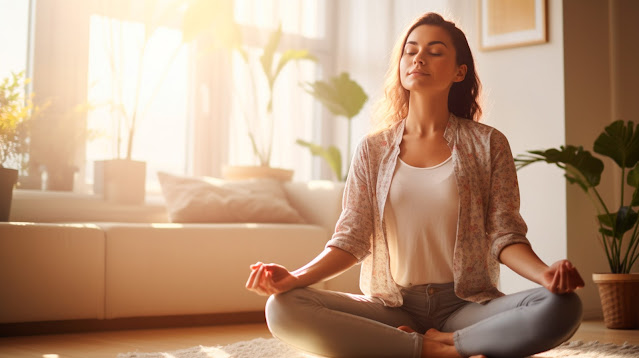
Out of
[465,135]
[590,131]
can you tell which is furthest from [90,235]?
[590,131]

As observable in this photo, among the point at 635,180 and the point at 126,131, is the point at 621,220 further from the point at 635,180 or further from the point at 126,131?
the point at 126,131

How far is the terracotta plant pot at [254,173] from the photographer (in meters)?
4.12

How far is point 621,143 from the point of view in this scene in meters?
3.38

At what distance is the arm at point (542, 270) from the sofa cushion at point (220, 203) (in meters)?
1.83

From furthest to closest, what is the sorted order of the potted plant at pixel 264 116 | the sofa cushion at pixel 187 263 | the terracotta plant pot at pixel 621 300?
1. the potted plant at pixel 264 116
2. the terracotta plant pot at pixel 621 300
3. the sofa cushion at pixel 187 263

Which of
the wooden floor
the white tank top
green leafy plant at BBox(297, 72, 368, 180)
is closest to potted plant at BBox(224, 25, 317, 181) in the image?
green leafy plant at BBox(297, 72, 368, 180)

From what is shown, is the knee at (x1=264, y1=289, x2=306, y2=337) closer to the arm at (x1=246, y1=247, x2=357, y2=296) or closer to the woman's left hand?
the arm at (x1=246, y1=247, x2=357, y2=296)

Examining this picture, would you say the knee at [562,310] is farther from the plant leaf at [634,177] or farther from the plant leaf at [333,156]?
the plant leaf at [333,156]

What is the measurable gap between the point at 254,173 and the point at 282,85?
3.98 ft

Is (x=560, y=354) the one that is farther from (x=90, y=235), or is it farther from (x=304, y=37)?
(x=304, y=37)

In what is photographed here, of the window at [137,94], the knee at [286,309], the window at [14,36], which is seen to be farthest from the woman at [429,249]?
the window at [14,36]

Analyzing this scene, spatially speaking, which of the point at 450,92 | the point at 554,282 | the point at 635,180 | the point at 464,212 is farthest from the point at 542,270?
the point at 635,180

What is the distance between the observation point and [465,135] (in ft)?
6.47

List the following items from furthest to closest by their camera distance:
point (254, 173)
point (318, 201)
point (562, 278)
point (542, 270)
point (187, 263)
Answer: point (254, 173), point (318, 201), point (187, 263), point (542, 270), point (562, 278)
